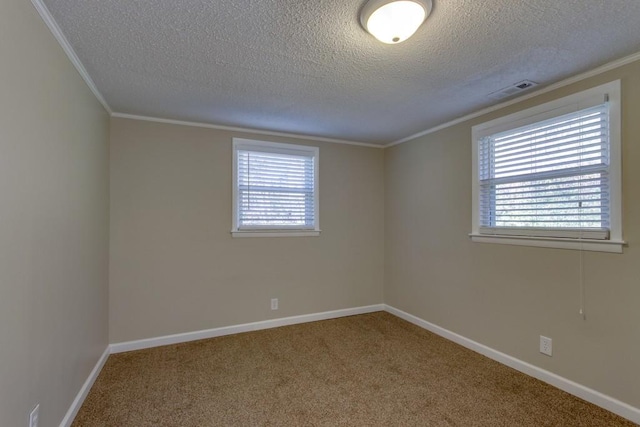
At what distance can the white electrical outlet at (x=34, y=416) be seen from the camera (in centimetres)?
148

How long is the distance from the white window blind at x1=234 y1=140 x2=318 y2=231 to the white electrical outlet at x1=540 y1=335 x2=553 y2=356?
8.22 ft

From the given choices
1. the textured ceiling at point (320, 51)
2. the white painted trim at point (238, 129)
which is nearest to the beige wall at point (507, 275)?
the textured ceiling at point (320, 51)

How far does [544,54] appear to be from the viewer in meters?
1.98

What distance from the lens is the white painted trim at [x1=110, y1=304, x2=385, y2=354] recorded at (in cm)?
311

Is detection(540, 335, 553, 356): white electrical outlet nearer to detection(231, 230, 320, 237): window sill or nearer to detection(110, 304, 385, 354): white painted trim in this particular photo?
detection(110, 304, 385, 354): white painted trim

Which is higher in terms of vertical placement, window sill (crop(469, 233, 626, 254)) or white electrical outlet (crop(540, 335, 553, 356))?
window sill (crop(469, 233, 626, 254))

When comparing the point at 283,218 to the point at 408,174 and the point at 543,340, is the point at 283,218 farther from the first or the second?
the point at 543,340

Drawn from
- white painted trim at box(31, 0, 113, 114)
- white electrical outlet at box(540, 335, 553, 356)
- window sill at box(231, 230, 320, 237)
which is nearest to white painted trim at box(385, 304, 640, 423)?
white electrical outlet at box(540, 335, 553, 356)

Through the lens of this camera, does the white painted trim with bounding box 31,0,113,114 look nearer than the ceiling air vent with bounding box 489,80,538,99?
Yes

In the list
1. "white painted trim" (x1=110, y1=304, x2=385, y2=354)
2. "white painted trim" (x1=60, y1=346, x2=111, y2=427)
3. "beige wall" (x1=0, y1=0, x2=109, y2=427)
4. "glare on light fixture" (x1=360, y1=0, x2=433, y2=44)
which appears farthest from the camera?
"white painted trim" (x1=110, y1=304, x2=385, y2=354)

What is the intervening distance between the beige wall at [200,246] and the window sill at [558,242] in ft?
5.81

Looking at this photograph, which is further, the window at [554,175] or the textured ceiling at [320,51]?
the window at [554,175]

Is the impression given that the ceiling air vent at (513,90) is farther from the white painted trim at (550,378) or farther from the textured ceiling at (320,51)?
the white painted trim at (550,378)

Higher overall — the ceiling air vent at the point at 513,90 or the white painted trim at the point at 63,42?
the ceiling air vent at the point at 513,90
